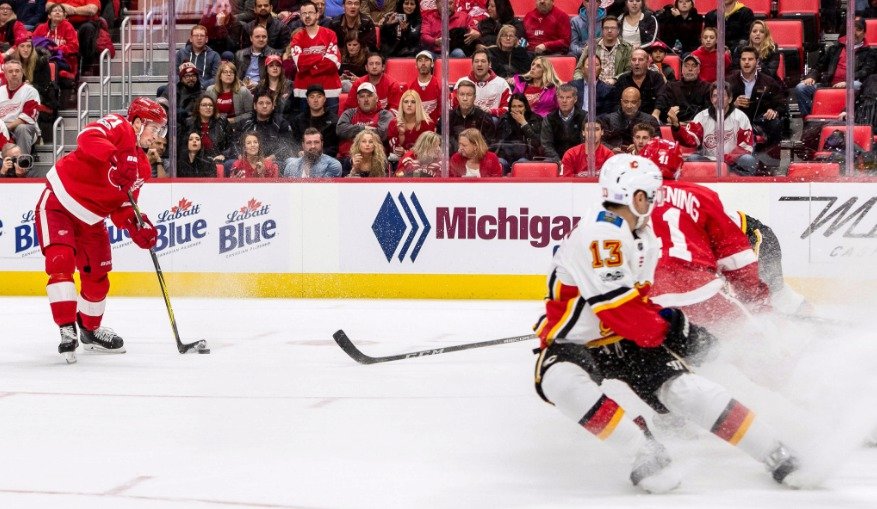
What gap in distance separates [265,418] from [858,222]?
4.77 meters

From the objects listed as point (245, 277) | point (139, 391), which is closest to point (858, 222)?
point (245, 277)

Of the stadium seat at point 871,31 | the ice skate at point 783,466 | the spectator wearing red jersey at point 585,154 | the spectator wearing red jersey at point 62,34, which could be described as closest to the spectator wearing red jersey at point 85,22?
the spectator wearing red jersey at point 62,34

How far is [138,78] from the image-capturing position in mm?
9234

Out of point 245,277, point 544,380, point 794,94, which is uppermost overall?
point 794,94

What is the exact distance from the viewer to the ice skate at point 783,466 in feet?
10.2

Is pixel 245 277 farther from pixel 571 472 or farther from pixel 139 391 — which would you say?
pixel 571 472

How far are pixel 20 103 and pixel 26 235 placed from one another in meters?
1.09

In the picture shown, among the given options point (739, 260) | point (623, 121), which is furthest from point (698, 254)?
point (623, 121)

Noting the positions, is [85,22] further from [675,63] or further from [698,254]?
[698,254]

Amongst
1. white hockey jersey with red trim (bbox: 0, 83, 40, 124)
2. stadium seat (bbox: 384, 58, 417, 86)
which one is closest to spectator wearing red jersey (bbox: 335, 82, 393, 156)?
stadium seat (bbox: 384, 58, 417, 86)

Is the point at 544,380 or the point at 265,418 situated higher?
the point at 544,380

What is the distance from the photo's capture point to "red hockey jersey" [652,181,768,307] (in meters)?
3.93

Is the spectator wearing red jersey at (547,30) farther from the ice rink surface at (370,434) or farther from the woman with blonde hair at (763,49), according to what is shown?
the ice rink surface at (370,434)

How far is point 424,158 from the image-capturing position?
8.44 meters
